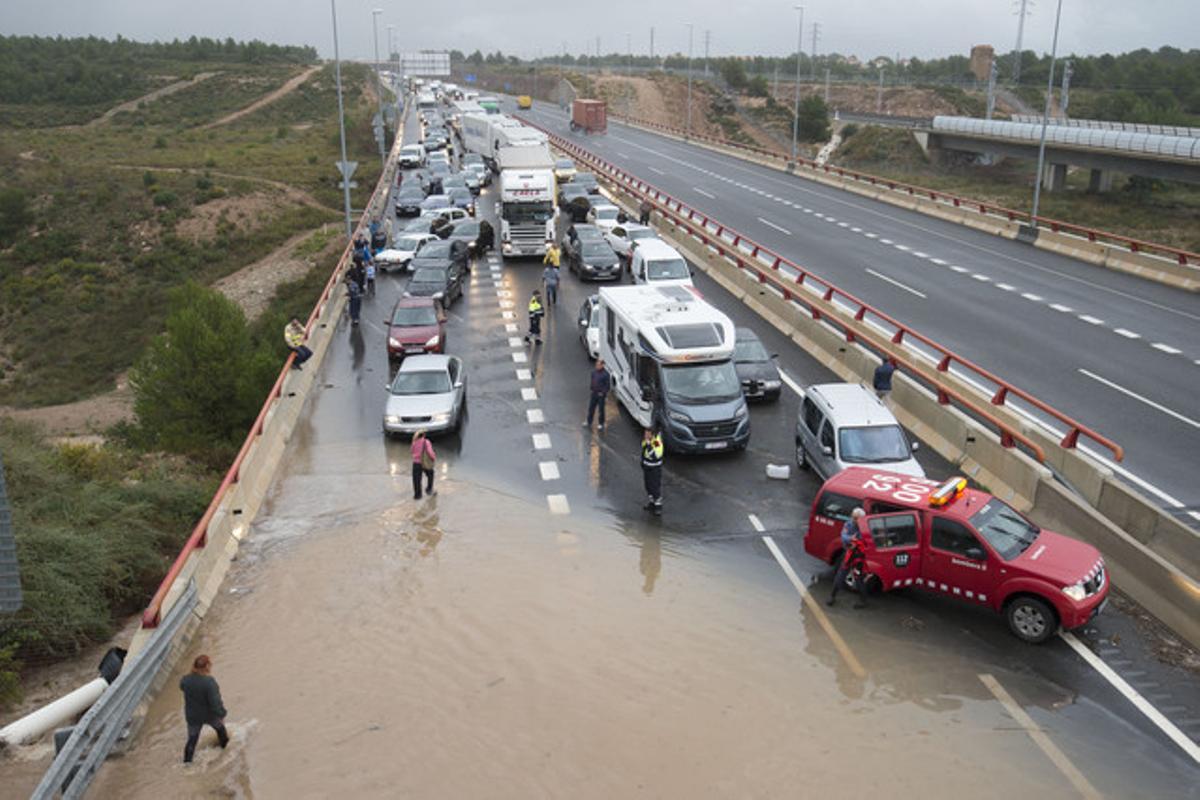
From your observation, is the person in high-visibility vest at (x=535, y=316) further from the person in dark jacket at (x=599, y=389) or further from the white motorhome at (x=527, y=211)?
the white motorhome at (x=527, y=211)

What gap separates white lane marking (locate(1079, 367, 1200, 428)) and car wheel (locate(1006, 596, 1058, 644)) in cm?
975

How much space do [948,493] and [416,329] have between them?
1609cm

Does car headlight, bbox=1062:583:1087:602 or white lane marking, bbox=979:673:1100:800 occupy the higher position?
car headlight, bbox=1062:583:1087:602

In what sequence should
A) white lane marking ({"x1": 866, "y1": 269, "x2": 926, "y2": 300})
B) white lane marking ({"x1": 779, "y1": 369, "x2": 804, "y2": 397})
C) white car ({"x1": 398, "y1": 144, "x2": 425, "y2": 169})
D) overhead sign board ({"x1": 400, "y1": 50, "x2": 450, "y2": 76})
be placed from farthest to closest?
overhead sign board ({"x1": 400, "y1": 50, "x2": 450, "y2": 76}) → white car ({"x1": 398, "y1": 144, "x2": 425, "y2": 169}) → white lane marking ({"x1": 866, "y1": 269, "x2": 926, "y2": 300}) → white lane marking ({"x1": 779, "y1": 369, "x2": 804, "y2": 397})

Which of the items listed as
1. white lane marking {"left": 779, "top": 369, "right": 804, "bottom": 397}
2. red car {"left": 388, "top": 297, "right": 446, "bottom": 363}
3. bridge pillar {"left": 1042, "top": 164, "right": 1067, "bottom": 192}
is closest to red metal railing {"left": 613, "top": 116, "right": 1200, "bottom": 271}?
bridge pillar {"left": 1042, "top": 164, "right": 1067, "bottom": 192}

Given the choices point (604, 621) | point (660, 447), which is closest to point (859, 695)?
point (604, 621)

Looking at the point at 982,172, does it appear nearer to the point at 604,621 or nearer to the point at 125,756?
the point at 604,621

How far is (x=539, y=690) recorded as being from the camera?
1168cm

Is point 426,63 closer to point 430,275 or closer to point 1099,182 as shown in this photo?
point 1099,182

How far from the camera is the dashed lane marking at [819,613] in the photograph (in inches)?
488

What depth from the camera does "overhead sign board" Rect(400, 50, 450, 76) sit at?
13438cm

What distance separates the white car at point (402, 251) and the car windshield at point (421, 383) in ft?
54.9

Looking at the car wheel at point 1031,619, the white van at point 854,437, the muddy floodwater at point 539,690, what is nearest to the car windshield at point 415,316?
the muddy floodwater at point 539,690

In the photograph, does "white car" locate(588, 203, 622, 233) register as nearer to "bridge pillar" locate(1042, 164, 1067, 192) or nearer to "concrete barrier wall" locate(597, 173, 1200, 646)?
"concrete barrier wall" locate(597, 173, 1200, 646)
